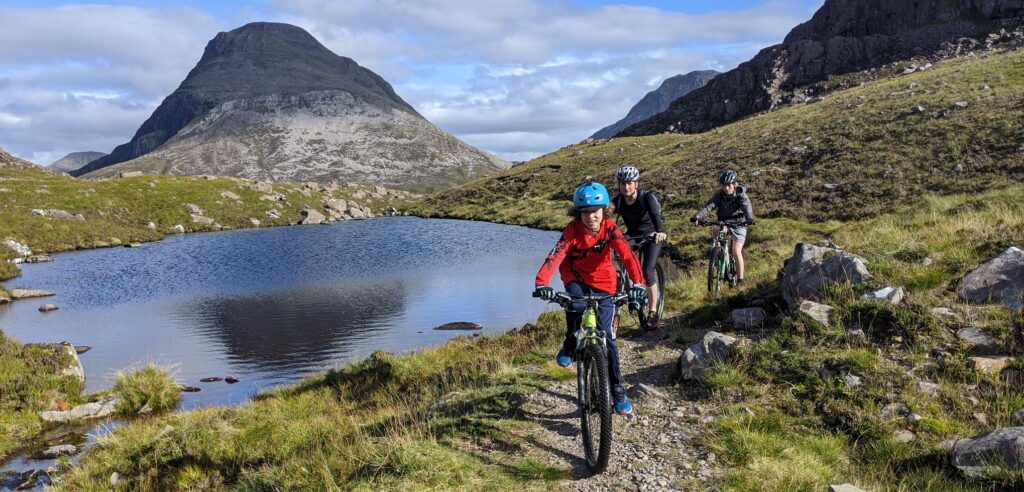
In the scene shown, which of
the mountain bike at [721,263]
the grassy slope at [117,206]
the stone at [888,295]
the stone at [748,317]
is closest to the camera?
the stone at [888,295]

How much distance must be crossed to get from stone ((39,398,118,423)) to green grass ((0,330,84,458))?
0.94 ft

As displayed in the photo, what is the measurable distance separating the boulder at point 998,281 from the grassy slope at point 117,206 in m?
49.4

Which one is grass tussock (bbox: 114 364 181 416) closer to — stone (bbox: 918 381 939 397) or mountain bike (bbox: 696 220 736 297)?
mountain bike (bbox: 696 220 736 297)

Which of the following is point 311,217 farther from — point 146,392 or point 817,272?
point 817,272

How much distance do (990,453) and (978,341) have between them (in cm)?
302

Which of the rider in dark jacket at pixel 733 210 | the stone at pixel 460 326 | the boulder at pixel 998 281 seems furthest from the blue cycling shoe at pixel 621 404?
the stone at pixel 460 326

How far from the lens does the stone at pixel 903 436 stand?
6.58 meters

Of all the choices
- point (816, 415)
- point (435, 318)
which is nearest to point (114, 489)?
point (816, 415)

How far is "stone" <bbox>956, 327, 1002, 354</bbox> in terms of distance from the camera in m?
7.80

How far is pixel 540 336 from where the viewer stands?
15.2 m

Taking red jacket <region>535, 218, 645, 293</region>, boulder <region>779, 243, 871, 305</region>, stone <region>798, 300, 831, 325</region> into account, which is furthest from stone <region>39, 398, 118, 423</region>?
boulder <region>779, 243, 871, 305</region>

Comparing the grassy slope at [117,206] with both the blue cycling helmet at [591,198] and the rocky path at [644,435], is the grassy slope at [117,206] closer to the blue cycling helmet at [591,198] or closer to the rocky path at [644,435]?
the rocky path at [644,435]

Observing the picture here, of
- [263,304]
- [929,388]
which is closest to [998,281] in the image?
[929,388]

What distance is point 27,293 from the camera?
31.4m
